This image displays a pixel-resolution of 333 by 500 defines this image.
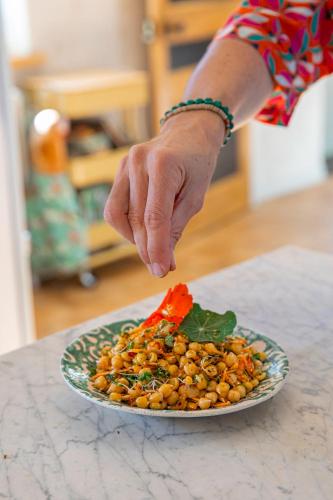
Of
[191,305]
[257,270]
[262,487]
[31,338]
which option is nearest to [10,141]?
[31,338]

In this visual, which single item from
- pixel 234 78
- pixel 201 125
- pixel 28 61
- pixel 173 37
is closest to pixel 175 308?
pixel 201 125

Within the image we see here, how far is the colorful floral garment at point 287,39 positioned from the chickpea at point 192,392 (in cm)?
64

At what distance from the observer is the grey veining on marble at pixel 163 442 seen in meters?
0.87

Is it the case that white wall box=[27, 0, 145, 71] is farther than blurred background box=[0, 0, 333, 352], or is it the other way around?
white wall box=[27, 0, 145, 71]

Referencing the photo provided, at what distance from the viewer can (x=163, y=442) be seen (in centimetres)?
96

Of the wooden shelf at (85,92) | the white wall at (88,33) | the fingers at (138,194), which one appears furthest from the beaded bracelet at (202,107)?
the white wall at (88,33)

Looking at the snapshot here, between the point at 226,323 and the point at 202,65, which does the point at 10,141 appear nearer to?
the point at 202,65

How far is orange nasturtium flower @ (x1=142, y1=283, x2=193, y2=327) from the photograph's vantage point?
1.10m

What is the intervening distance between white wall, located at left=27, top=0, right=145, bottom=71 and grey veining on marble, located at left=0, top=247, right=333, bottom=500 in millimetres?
2703

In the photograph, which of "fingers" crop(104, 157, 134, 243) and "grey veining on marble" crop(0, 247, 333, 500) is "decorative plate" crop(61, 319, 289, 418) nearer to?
"grey veining on marble" crop(0, 247, 333, 500)

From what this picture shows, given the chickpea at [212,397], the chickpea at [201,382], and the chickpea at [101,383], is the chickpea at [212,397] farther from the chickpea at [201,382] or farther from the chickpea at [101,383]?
the chickpea at [101,383]

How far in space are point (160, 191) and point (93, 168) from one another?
8.22 feet

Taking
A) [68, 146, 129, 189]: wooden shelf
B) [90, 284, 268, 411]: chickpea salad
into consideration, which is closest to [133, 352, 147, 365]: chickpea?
[90, 284, 268, 411]: chickpea salad

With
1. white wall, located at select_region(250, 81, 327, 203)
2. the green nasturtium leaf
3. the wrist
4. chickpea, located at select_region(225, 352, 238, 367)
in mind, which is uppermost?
the wrist
